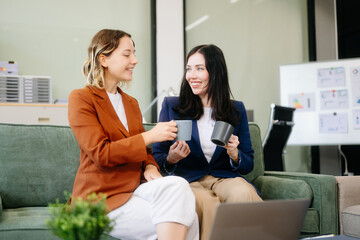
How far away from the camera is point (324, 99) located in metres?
4.80

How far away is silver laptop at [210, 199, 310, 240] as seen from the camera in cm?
100

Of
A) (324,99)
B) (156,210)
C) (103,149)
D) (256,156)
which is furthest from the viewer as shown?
(324,99)

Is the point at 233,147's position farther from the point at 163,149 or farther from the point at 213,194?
the point at 163,149

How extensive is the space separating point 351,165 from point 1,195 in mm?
4604

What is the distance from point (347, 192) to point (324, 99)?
2969 mm

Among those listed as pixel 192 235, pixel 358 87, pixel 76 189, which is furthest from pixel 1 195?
pixel 358 87

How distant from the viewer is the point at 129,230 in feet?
4.94

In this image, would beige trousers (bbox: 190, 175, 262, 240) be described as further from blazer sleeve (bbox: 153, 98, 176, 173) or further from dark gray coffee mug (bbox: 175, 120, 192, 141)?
dark gray coffee mug (bbox: 175, 120, 192, 141)

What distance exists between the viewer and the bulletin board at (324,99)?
4680 mm

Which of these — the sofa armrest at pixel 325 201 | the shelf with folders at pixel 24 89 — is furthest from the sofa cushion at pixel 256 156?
the shelf with folders at pixel 24 89

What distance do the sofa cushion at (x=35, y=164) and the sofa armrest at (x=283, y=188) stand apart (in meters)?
1.00

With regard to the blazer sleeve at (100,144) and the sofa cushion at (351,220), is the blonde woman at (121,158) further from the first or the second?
the sofa cushion at (351,220)

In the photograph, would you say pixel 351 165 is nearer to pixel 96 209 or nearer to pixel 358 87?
pixel 358 87

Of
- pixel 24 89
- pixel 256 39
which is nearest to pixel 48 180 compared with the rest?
pixel 24 89
